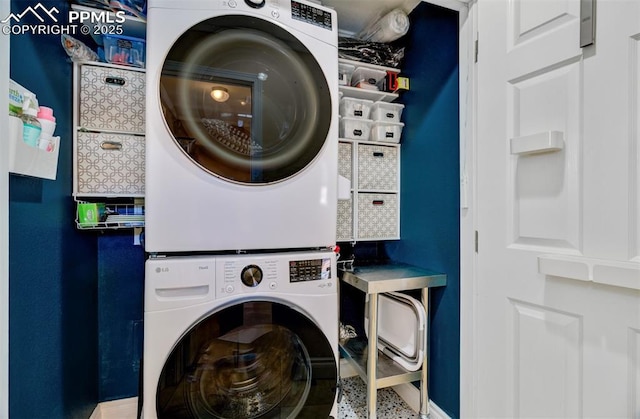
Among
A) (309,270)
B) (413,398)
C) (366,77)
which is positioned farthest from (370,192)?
(413,398)

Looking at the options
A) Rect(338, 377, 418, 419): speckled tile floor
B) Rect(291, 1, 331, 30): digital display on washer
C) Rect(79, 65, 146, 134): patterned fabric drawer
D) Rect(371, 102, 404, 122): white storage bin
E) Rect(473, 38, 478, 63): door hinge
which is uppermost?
Rect(291, 1, 331, 30): digital display on washer

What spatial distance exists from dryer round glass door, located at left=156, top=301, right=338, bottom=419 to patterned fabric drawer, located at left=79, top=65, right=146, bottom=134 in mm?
985

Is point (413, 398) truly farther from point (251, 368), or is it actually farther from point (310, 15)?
point (310, 15)

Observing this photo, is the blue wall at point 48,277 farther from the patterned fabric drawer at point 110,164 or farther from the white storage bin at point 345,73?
the white storage bin at point 345,73

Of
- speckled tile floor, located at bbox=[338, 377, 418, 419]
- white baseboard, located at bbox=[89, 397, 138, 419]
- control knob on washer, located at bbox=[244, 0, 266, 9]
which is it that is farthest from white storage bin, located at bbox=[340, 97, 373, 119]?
white baseboard, located at bbox=[89, 397, 138, 419]

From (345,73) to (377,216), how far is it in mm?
921

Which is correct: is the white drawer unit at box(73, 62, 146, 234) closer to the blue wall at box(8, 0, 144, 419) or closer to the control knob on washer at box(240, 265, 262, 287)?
the blue wall at box(8, 0, 144, 419)

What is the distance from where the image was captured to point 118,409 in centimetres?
149

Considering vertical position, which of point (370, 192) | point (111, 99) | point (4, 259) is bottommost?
Answer: point (4, 259)

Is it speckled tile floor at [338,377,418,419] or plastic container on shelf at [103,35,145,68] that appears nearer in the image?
plastic container on shelf at [103,35,145,68]

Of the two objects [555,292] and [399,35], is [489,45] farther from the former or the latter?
[555,292]

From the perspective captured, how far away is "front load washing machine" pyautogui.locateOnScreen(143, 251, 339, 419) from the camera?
91 cm

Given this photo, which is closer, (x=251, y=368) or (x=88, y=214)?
(x=251, y=368)

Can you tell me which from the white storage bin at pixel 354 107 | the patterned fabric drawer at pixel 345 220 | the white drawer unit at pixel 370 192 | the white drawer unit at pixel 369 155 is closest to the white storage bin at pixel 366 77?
the white drawer unit at pixel 369 155
